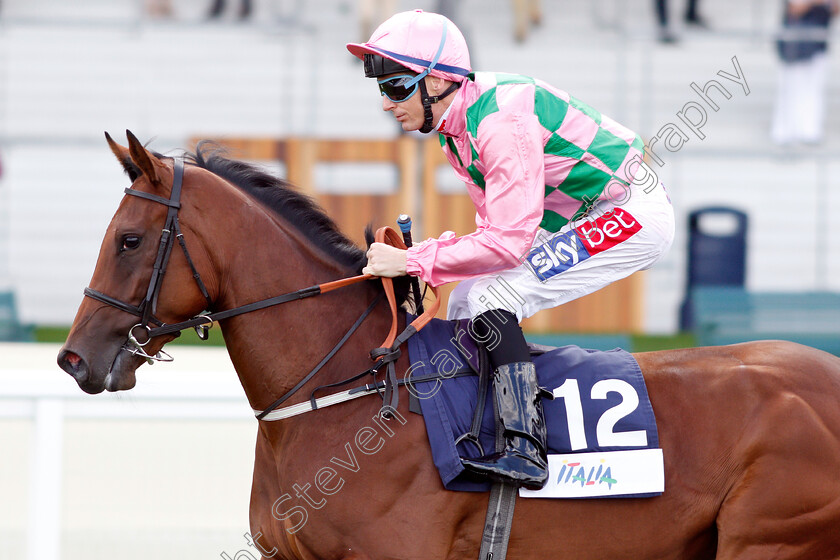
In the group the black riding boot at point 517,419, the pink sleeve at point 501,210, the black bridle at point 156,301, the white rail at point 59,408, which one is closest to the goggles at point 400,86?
the pink sleeve at point 501,210

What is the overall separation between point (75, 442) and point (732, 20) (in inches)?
392

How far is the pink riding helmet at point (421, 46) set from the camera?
273cm

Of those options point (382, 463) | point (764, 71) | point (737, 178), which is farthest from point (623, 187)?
point (764, 71)

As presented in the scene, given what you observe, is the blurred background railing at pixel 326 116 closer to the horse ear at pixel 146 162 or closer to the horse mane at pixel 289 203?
the horse mane at pixel 289 203

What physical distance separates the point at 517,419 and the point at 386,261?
584mm

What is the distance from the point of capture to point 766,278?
821 centimetres

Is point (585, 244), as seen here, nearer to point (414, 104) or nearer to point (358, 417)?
point (414, 104)

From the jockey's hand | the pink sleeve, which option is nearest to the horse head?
the jockey's hand

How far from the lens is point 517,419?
8.45 feet

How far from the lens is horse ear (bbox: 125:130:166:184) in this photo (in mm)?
2535

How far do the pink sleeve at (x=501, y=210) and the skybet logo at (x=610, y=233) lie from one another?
28cm

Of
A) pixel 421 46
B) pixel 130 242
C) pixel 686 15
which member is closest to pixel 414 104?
pixel 421 46

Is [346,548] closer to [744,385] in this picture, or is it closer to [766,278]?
[744,385]

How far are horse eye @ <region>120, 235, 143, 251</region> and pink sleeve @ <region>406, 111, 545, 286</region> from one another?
747 millimetres
